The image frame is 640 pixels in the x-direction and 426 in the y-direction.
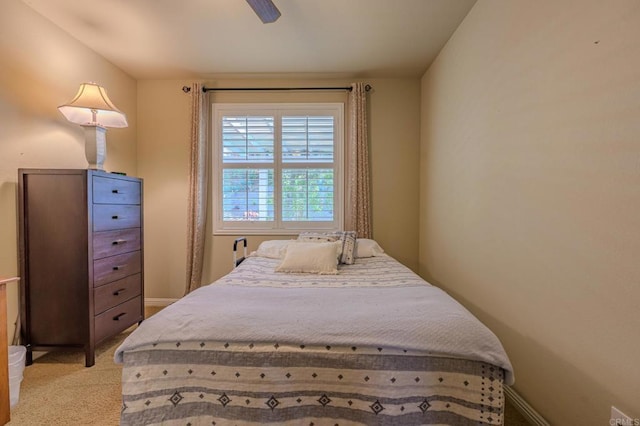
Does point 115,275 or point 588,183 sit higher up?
point 588,183

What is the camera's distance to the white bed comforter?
1.05 meters

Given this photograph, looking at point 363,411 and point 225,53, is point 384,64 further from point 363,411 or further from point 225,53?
point 363,411

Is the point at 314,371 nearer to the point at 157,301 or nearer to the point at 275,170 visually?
the point at 275,170

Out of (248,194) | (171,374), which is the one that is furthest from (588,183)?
(248,194)

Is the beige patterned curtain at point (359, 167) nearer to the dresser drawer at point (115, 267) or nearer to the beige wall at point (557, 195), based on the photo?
the beige wall at point (557, 195)

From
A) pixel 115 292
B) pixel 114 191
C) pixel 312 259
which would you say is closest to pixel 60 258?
pixel 115 292

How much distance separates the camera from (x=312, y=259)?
6.88 ft

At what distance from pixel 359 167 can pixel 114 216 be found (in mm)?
2368

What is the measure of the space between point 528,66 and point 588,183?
75 centimetres

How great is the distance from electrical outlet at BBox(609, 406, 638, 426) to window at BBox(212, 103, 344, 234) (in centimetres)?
245

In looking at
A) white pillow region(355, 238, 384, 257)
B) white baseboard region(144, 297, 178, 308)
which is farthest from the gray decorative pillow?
white baseboard region(144, 297, 178, 308)

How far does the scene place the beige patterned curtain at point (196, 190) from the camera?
3096 mm

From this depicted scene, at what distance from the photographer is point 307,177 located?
322 cm

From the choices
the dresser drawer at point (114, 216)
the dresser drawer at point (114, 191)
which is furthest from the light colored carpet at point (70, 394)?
the dresser drawer at point (114, 191)
